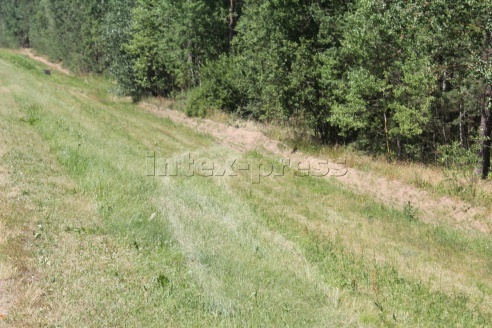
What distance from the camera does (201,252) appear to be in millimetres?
5910

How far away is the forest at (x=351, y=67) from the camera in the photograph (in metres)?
12.0

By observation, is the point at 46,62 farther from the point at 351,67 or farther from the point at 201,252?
the point at 201,252

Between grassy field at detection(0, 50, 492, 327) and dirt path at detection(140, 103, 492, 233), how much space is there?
68cm

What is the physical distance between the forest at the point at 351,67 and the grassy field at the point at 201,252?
4409 mm

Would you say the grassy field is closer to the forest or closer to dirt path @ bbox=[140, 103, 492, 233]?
dirt path @ bbox=[140, 103, 492, 233]

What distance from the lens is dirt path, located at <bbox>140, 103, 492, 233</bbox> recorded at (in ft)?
35.2

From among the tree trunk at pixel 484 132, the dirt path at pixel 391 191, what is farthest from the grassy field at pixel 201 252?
the tree trunk at pixel 484 132

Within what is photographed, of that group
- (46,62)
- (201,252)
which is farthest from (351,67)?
(46,62)

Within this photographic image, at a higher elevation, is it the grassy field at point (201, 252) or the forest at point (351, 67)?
the forest at point (351, 67)

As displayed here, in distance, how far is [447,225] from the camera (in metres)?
10.5

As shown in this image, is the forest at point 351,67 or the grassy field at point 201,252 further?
the forest at point 351,67

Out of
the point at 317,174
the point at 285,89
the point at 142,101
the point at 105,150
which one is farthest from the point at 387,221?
the point at 142,101

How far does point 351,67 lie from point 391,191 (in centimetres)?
528

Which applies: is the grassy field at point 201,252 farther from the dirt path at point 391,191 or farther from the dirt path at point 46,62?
the dirt path at point 46,62
